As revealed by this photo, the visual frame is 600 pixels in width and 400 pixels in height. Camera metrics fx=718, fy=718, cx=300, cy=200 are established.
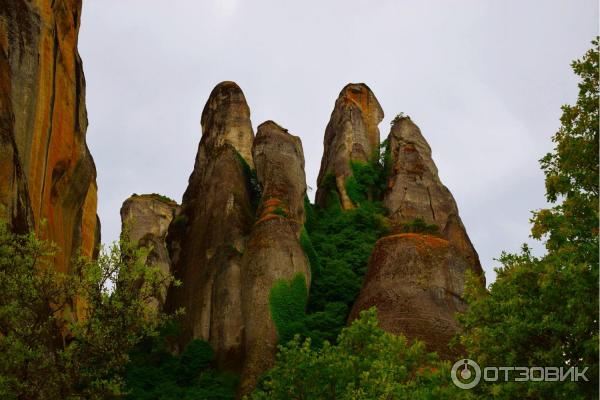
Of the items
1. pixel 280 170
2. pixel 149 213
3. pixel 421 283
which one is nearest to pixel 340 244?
pixel 280 170

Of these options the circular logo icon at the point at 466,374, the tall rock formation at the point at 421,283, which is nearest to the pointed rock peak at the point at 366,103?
the tall rock formation at the point at 421,283

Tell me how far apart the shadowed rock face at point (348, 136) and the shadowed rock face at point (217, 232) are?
8.88m

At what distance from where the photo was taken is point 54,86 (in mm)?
37469

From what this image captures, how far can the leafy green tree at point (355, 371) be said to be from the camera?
81.6 ft

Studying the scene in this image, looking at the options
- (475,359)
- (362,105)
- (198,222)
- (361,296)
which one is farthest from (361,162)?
(475,359)

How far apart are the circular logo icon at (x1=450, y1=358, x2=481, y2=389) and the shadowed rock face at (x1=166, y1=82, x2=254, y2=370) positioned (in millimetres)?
23579

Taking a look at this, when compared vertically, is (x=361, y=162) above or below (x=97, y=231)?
above

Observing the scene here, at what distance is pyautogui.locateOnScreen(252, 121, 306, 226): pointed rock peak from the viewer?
52475 mm

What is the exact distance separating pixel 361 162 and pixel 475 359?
45732 mm

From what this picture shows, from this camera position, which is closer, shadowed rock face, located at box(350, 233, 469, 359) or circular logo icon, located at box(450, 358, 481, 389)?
circular logo icon, located at box(450, 358, 481, 389)

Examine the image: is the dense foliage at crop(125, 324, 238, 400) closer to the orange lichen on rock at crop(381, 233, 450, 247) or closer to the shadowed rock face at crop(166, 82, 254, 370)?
the shadowed rock face at crop(166, 82, 254, 370)

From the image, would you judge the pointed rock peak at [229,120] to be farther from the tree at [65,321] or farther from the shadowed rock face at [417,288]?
the tree at [65,321]

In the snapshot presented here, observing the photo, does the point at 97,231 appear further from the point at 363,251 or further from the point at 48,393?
the point at 48,393

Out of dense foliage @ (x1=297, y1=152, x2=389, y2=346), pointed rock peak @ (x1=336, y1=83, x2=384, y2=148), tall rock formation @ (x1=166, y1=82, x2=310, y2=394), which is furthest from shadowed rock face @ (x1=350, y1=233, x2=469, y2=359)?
pointed rock peak @ (x1=336, y1=83, x2=384, y2=148)
